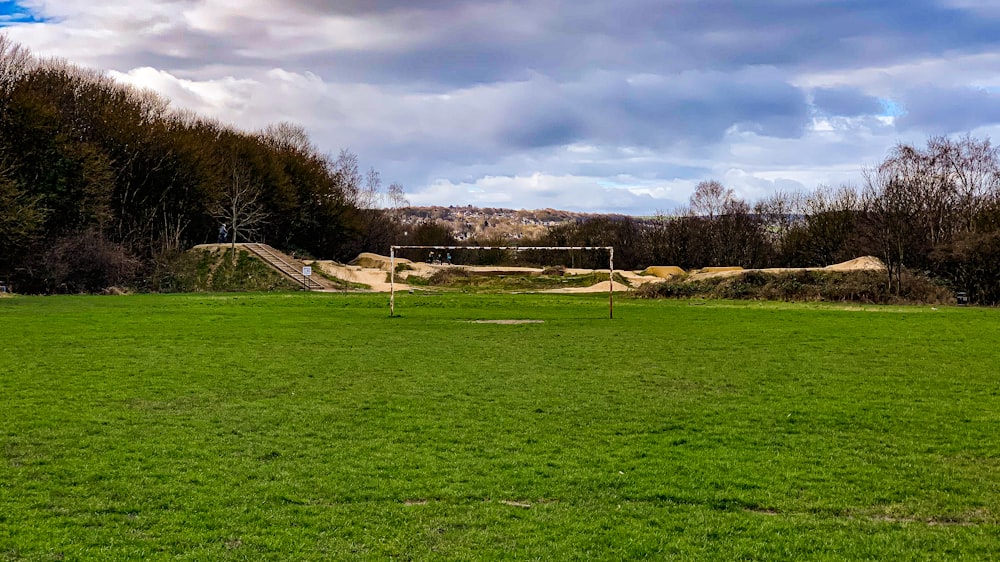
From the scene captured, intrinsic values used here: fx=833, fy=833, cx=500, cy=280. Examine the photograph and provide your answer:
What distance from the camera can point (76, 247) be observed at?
177ft

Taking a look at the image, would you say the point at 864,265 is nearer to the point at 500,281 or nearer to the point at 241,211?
the point at 500,281

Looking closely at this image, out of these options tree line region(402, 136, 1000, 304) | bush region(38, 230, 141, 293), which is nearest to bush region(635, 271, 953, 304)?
tree line region(402, 136, 1000, 304)

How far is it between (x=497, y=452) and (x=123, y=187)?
64087 mm

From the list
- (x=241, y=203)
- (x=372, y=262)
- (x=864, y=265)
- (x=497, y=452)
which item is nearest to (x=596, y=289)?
(x=864, y=265)

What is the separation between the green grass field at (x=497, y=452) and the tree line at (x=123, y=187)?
34984mm

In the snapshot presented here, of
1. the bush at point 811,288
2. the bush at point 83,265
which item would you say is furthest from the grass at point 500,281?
the bush at point 83,265

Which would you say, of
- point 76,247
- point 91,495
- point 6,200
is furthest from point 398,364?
point 76,247

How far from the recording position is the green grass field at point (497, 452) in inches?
270

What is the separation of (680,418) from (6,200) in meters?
44.6

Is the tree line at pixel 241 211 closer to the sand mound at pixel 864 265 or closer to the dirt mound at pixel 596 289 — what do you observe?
the sand mound at pixel 864 265

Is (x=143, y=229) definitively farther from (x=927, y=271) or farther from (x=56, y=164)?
(x=927, y=271)

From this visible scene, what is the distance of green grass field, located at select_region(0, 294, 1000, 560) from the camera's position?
22.5 ft

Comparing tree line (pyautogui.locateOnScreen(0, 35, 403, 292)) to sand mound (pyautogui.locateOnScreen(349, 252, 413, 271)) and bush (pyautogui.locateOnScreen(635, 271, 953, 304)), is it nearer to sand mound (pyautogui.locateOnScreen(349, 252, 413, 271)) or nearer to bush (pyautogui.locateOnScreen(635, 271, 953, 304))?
sand mound (pyautogui.locateOnScreen(349, 252, 413, 271))

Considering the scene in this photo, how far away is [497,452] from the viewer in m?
9.82
